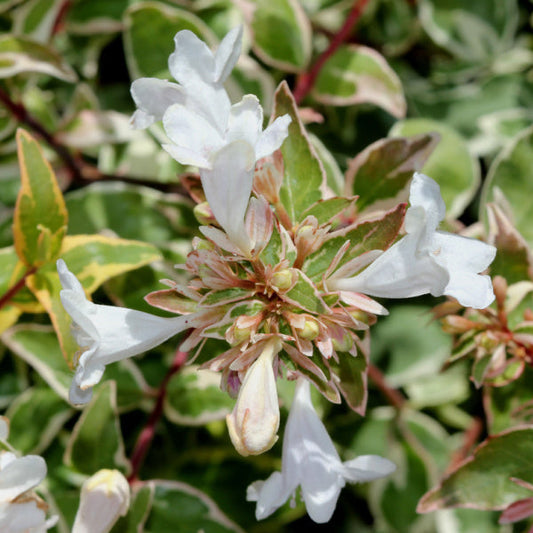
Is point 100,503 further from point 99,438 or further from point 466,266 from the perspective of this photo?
point 466,266

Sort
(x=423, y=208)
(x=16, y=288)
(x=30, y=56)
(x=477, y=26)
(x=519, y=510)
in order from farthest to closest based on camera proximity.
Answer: (x=477, y=26), (x=30, y=56), (x=16, y=288), (x=519, y=510), (x=423, y=208)

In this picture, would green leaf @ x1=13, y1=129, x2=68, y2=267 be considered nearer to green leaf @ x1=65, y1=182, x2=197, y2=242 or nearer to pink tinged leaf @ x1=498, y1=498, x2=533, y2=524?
green leaf @ x1=65, y1=182, x2=197, y2=242

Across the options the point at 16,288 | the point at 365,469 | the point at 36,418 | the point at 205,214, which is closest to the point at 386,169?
the point at 205,214

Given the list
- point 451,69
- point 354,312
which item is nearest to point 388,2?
point 451,69

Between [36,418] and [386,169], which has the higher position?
[386,169]

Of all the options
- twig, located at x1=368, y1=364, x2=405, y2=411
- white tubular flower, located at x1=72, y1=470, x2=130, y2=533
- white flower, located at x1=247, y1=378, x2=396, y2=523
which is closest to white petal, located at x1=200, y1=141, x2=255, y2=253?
white flower, located at x1=247, y1=378, x2=396, y2=523

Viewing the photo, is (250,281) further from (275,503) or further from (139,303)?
(139,303)

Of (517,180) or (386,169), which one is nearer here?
(386,169)
